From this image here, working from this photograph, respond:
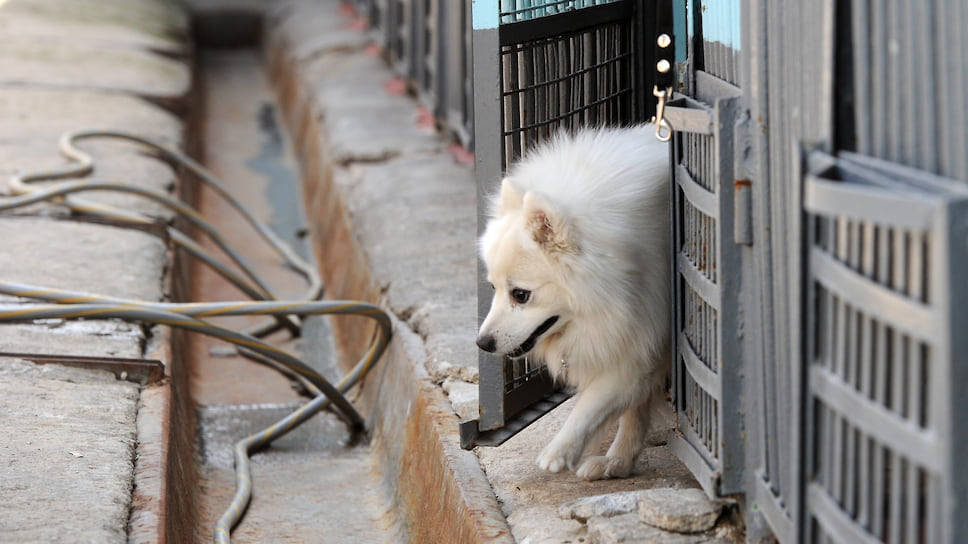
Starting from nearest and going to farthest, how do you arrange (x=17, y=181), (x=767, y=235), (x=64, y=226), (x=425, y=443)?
(x=767, y=235) < (x=425, y=443) < (x=64, y=226) < (x=17, y=181)

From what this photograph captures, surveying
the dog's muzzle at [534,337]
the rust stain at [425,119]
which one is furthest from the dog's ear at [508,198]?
the rust stain at [425,119]

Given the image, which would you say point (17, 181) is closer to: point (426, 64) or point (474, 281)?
point (474, 281)

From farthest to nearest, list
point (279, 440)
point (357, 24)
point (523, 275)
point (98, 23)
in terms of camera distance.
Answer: point (357, 24), point (98, 23), point (279, 440), point (523, 275)

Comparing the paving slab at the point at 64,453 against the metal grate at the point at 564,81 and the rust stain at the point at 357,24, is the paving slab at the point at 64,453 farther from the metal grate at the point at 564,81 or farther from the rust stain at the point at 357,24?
the rust stain at the point at 357,24

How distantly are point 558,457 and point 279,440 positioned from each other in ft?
6.50

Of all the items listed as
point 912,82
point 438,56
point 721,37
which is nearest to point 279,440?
point 721,37

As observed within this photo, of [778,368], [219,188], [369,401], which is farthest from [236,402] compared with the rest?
[778,368]

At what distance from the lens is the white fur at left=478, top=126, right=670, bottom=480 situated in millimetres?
3320

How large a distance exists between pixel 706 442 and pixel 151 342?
2.60 meters

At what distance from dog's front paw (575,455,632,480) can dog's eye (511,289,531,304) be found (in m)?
0.55

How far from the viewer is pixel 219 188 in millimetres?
7641

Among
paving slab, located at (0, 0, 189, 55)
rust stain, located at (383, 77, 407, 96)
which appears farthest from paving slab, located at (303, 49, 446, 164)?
paving slab, located at (0, 0, 189, 55)

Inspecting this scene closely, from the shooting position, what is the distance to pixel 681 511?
309 centimetres

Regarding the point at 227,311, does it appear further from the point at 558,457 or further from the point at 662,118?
the point at 662,118
